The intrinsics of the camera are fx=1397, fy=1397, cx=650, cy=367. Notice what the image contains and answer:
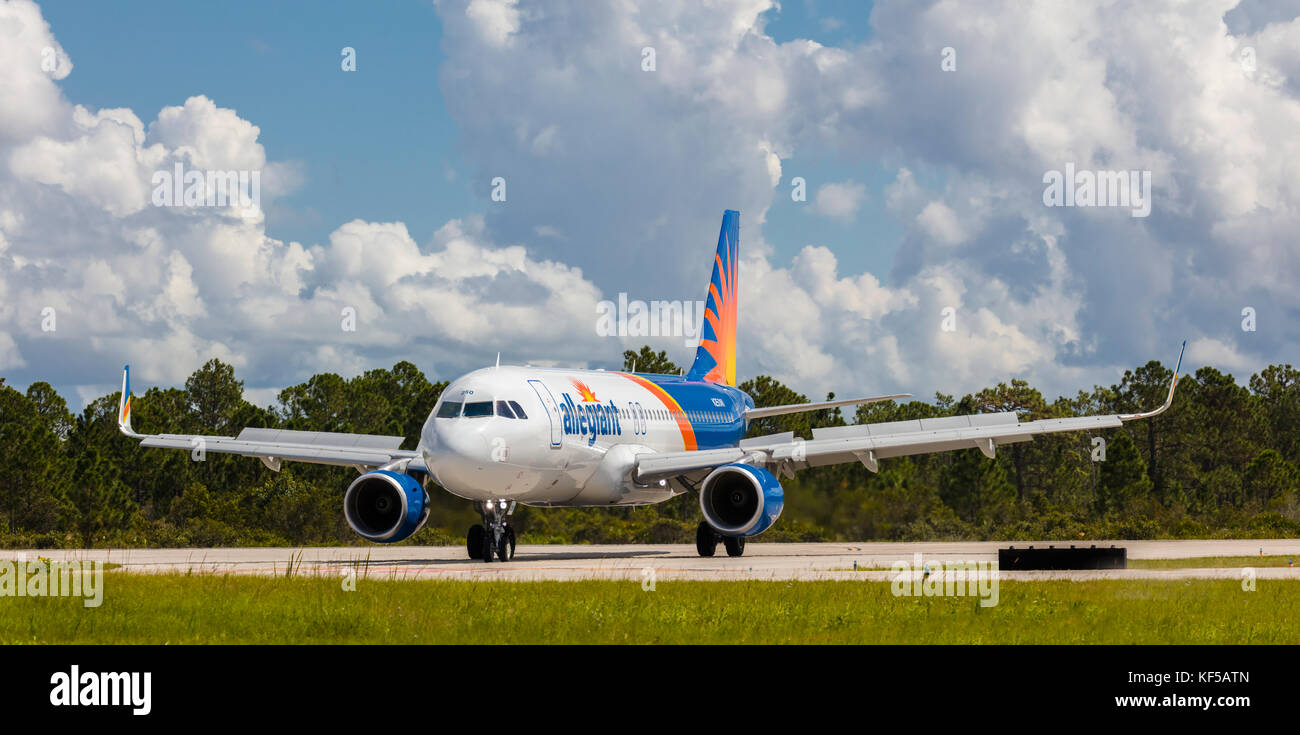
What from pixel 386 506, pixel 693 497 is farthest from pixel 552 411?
pixel 693 497

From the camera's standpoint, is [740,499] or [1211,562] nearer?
[1211,562]

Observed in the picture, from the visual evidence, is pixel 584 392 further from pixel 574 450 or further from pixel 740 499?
pixel 740 499

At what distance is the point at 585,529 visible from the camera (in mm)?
52781

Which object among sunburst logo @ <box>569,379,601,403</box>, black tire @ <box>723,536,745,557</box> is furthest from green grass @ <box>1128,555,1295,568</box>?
sunburst logo @ <box>569,379,601,403</box>

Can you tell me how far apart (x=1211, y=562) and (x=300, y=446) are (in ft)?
71.0

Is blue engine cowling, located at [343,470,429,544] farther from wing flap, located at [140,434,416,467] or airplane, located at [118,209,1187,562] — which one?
wing flap, located at [140,434,416,467]

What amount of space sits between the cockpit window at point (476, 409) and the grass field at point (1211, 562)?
1335cm

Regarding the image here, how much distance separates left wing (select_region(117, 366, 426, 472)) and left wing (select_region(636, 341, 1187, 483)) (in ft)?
20.9

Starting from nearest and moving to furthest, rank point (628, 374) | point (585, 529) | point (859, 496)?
point (628, 374) → point (859, 496) → point (585, 529)

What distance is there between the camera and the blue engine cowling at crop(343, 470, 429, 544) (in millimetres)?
30297

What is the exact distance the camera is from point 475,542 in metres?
31.9

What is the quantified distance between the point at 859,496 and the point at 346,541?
720 inches
